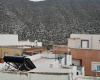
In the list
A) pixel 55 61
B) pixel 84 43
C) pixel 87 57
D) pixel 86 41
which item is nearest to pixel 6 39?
pixel 84 43

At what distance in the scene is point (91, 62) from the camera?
15.7 m

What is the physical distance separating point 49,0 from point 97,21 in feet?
84.7

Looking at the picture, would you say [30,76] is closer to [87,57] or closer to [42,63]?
[42,63]

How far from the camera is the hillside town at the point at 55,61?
7.33m

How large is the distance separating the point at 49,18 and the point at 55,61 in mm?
64754

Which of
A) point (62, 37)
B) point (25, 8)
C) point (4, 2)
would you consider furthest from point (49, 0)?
point (62, 37)

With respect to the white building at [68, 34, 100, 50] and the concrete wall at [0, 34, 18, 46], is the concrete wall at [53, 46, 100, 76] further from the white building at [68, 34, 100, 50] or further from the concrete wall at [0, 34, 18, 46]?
the concrete wall at [0, 34, 18, 46]

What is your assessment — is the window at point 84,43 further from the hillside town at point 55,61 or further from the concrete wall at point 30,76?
the concrete wall at point 30,76

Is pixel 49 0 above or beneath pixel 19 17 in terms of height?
above

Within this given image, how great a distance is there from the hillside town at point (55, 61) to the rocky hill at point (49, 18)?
104ft

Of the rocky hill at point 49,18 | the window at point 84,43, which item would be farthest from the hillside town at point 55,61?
the rocky hill at point 49,18

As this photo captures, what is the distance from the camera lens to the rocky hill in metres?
57.8

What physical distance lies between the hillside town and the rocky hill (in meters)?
31.6

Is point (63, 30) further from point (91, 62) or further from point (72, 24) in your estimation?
point (91, 62)
